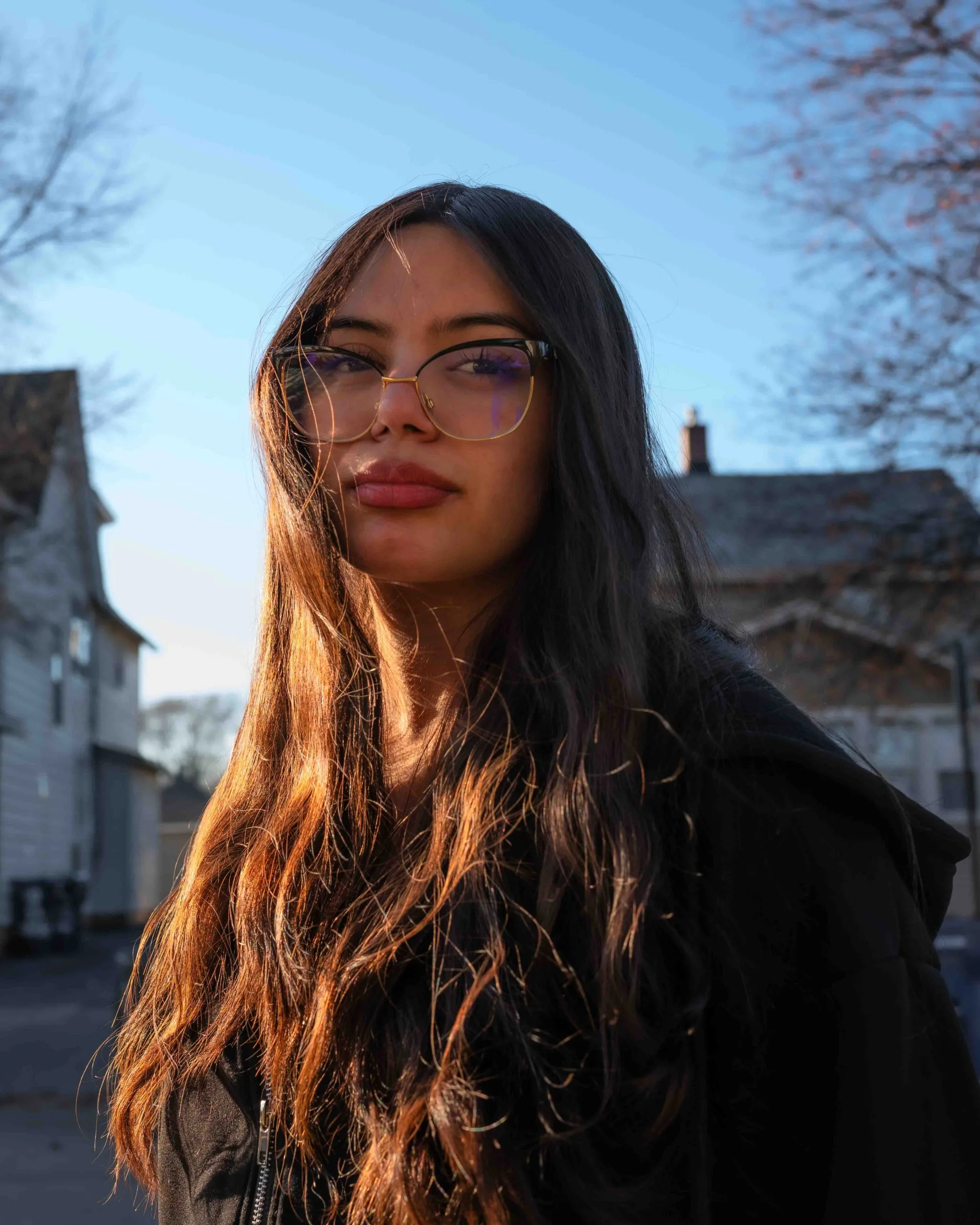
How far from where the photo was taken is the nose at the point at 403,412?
1.75 metres

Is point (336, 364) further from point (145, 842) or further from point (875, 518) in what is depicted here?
point (145, 842)

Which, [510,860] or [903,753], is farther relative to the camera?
[903,753]

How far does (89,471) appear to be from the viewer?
16688mm

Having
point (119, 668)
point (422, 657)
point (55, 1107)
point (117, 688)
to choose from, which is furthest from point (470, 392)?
point (119, 668)

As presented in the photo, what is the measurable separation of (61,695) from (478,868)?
2694 cm

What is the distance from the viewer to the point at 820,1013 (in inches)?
53.7

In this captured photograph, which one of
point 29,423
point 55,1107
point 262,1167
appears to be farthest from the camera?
point 29,423

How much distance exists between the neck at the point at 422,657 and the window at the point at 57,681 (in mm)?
25785

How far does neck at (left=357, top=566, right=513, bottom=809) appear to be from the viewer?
1.86m

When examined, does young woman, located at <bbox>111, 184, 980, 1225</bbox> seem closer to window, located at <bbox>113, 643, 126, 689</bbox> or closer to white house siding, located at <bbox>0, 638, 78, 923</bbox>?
white house siding, located at <bbox>0, 638, 78, 923</bbox>

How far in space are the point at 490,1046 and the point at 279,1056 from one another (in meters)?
0.32

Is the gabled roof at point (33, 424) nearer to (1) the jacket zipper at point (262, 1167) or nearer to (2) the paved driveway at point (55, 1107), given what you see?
(2) the paved driveway at point (55, 1107)

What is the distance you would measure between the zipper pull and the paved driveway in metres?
0.35

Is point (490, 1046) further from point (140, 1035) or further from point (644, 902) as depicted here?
point (140, 1035)
